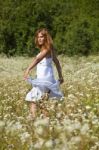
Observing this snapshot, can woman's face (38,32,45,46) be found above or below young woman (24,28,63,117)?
above

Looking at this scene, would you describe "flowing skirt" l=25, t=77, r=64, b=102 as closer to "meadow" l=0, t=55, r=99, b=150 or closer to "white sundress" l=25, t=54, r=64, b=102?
"white sundress" l=25, t=54, r=64, b=102

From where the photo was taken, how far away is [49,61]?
8641 mm

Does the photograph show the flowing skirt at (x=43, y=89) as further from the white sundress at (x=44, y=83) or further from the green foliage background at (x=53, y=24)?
the green foliage background at (x=53, y=24)

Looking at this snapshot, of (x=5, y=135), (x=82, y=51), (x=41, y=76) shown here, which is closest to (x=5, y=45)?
(x=82, y=51)

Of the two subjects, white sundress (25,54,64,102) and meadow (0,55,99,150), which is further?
white sundress (25,54,64,102)

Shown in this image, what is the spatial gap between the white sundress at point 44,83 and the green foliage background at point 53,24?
28.4m

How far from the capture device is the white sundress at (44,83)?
336 inches

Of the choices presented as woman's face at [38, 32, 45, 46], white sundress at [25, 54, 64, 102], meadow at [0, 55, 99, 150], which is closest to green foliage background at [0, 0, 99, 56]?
white sundress at [25, 54, 64, 102]

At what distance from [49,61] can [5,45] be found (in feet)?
103

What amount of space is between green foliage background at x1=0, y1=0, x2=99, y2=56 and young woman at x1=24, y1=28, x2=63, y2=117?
28.4m

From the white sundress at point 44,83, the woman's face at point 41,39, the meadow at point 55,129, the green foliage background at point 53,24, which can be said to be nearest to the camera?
the meadow at point 55,129

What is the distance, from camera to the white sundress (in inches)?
336

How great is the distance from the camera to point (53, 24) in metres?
41.5

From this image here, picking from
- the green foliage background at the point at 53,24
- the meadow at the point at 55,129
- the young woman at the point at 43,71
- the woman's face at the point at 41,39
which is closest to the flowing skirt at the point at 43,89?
the young woman at the point at 43,71
